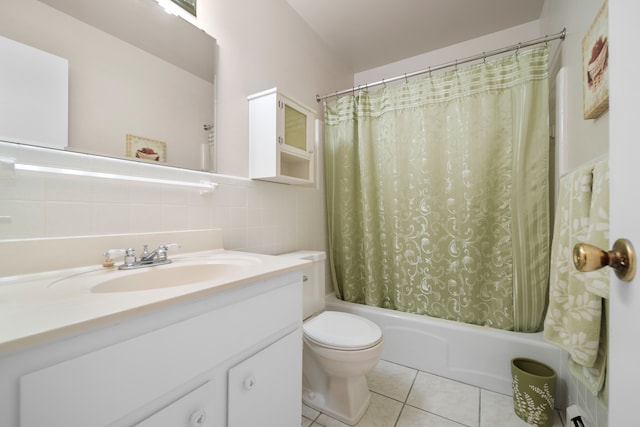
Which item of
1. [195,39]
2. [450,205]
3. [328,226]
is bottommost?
[328,226]

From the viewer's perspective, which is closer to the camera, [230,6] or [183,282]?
[183,282]

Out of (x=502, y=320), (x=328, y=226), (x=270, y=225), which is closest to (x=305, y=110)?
(x=270, y=225)

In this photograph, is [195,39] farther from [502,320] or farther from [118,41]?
[502,320]

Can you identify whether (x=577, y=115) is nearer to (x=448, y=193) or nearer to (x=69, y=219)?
(x=448, y=193)

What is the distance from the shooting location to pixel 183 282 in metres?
0.96

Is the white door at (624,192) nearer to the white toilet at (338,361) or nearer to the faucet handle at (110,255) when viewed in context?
the white toilet at (338,361)

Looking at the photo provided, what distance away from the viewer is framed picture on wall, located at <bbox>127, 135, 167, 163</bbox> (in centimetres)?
99

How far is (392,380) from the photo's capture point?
60.3 inches

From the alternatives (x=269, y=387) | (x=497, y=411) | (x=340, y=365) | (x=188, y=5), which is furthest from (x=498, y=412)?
(x=188, y=5)

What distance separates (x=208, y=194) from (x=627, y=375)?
1.34 metres

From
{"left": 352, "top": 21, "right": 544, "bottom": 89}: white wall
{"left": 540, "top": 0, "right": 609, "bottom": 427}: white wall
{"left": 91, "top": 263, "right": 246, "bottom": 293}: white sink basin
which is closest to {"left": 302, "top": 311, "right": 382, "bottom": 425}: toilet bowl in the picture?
{"left": 91, "top": 263, "right": 246, "bottom": 293}: white sink basin

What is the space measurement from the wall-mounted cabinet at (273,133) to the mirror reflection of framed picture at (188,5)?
0.44 metres

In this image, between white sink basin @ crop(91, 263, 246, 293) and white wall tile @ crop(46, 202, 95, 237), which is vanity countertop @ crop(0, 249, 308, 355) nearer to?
white sink basin @ crop(91, 263, 246, 293)

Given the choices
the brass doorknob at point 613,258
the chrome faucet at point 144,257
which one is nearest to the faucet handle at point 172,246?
the chrome faucet at point 144,257
